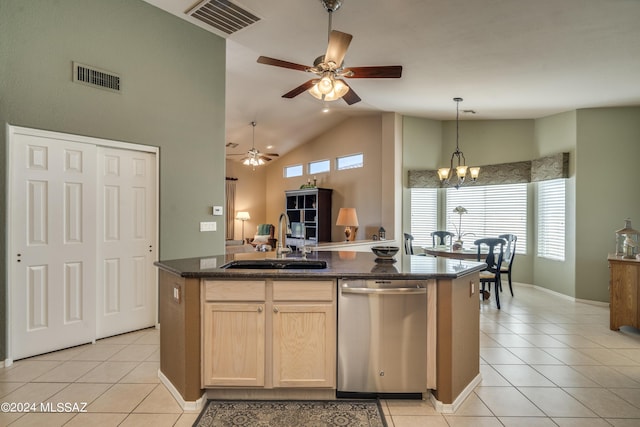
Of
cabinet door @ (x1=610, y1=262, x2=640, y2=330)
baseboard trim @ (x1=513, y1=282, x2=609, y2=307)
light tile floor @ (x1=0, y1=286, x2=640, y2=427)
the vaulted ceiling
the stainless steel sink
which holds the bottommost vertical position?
baseboard trim @ (x1=513, y1=282, x2=609, y2=307)

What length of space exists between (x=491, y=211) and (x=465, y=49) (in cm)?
375

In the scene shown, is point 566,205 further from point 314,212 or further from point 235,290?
point 235,290

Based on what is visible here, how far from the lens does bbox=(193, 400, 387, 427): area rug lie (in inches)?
84.0

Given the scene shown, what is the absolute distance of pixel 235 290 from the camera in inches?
91.2

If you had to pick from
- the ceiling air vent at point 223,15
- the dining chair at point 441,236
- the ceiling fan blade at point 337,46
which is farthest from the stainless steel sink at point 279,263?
the dining chair at point 441,236

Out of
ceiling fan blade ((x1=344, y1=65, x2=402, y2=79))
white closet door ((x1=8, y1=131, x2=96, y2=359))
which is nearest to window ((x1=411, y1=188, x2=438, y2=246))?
ceiling fan blade ((x1=344, y1=65, x2=402, y2=79))

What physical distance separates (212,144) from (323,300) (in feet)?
9.79

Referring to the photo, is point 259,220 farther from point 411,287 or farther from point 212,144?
point 411,287

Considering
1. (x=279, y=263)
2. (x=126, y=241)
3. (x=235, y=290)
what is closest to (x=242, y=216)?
(x=126, y=241)

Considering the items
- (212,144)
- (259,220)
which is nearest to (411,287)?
(212,144)

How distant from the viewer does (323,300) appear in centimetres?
233

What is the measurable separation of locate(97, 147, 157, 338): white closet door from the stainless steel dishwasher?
2.68m

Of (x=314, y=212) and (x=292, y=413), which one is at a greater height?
(x=314, y=212)

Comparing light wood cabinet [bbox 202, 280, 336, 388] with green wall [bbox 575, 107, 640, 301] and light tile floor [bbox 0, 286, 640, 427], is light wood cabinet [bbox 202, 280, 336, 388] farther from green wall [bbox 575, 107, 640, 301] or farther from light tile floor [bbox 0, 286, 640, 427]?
green wall [bbox 575, 107, 640, 301]
